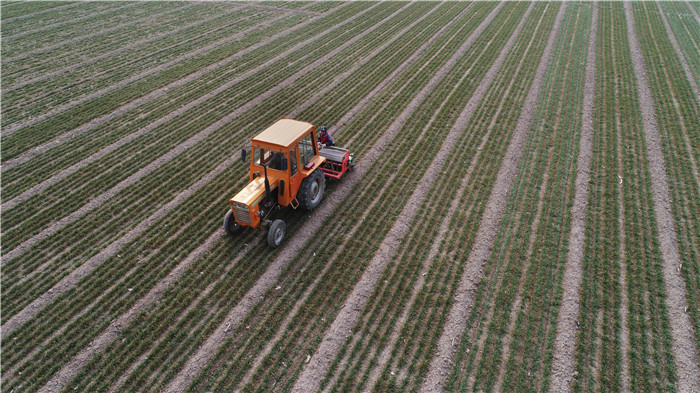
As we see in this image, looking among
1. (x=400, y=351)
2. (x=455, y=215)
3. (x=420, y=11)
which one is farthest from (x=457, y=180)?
(x=420, y=11)

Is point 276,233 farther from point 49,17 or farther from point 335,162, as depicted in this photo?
point 49,17

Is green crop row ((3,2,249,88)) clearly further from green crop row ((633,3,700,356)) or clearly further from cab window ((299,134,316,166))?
green crop row ((633,3,700,356))

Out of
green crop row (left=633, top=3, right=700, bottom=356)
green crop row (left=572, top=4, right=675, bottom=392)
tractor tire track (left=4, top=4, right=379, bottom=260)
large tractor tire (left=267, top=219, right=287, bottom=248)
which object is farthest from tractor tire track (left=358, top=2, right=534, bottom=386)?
tractor tire track (left=4, top=4, right=379, bottom=260)

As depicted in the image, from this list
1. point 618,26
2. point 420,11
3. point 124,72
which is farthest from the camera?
point 420,11

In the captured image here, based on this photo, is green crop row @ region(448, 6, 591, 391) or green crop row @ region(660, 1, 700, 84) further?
green crop row @ region(660, 1, 700, 84)

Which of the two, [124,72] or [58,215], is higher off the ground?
[124,72]

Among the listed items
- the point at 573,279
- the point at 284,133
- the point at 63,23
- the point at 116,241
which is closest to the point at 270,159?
the point at 284,133

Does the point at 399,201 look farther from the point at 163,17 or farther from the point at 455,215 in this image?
the point at 163,17
